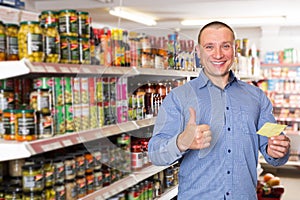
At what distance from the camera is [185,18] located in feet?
24.8

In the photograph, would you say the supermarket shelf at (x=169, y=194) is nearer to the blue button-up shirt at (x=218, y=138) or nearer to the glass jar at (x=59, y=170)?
the glass jar at (x=59, y=170)

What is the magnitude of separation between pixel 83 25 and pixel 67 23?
11 cm

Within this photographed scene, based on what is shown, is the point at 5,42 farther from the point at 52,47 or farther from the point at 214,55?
the point at 214,55

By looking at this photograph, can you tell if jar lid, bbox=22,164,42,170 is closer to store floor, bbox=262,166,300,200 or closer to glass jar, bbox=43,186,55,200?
glass jar, bbox=43,186,55,200

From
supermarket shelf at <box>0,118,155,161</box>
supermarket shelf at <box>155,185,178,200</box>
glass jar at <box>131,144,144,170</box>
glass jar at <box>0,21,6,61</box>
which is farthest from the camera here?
supermarket shelf at <box>155,185,178,200</box>

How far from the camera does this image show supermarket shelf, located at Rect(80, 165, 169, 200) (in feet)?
8.91

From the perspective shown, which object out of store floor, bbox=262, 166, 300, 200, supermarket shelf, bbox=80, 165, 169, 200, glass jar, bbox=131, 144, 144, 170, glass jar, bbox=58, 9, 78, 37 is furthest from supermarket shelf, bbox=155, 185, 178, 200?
store floor, bbox=262, 166, 300, 200

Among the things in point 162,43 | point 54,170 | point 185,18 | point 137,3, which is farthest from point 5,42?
point 185,18

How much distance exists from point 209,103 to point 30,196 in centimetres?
108

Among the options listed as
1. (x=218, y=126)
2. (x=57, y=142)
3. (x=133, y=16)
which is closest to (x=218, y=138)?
(x=218, y=126)

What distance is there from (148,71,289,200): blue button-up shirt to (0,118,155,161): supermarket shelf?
1.26 feet

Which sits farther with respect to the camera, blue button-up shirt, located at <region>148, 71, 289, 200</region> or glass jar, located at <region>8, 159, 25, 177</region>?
glass jar, located at <region>8, 159, 25, 177</region>

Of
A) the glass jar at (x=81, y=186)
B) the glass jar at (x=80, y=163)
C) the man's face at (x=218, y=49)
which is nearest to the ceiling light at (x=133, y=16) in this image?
the glass jar at (x=80, y=163)

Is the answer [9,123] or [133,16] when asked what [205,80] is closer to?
[9,123]
